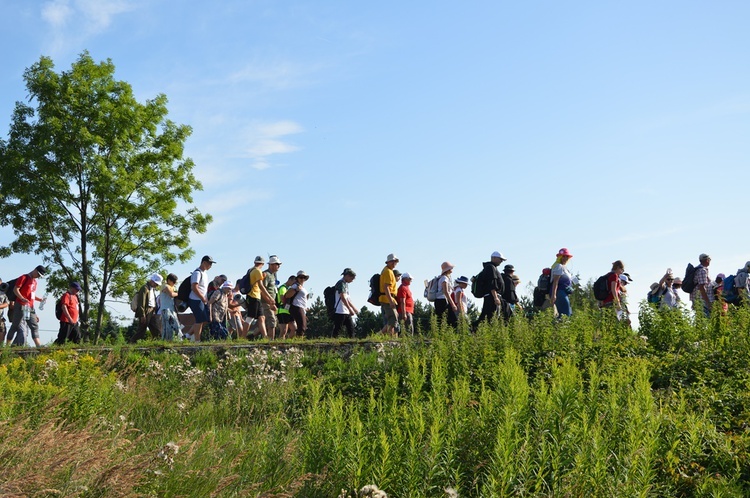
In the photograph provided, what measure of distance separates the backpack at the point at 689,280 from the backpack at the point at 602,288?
413cm

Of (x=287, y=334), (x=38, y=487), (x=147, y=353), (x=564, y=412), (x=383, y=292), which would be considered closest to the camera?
(x=38, y=487)

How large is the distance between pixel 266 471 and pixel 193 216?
2322 cm

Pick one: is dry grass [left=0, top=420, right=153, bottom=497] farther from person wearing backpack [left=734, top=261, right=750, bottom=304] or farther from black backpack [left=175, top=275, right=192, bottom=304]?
person wearing backpack [left=734, top=261, right=750, bottom=304]

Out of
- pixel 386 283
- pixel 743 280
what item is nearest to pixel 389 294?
pixel 386 283

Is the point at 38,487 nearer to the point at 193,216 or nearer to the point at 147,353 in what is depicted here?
the point at 147,353

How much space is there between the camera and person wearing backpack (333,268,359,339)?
17.5 meters

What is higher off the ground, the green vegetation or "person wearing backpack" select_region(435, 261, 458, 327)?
"person wearing backpack" select_region(435, 261, 458, 327)

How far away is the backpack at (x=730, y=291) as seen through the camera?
2030 cm

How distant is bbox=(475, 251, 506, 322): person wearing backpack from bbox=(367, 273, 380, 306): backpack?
1967mm

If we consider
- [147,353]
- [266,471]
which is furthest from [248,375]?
[266,471]

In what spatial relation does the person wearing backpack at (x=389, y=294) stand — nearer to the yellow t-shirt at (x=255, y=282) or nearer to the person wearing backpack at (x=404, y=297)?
the person wearing backpack at (x=404, y=297)

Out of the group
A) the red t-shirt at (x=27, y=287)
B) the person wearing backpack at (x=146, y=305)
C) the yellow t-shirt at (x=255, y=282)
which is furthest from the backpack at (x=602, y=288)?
the red t-shirt at (x=27, y=287)

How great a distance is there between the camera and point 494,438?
6.38 meters

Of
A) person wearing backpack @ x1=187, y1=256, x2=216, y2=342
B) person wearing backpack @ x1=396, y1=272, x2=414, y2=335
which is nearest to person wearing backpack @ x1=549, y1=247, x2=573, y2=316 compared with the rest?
person wearing backpack @ x1=396, y1=272, x2=414, y2=335
